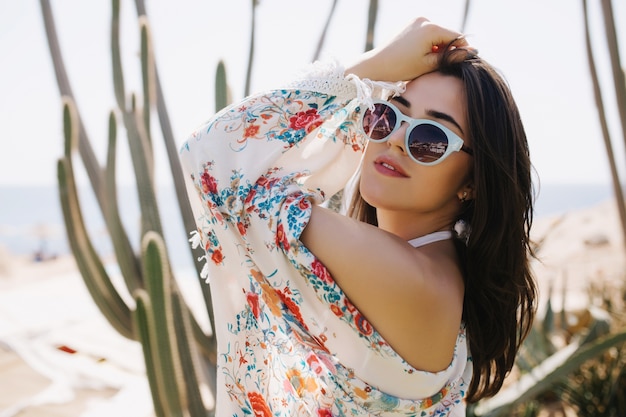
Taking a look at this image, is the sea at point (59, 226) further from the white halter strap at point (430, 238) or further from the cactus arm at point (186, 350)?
the white halter strap at point (430, 238)

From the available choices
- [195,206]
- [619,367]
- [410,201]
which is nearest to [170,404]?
[195,206]

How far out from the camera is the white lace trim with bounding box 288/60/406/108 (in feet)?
4.13

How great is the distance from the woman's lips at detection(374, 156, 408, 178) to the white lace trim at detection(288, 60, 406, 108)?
0.14 metres

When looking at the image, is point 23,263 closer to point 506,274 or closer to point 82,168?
point 82,168

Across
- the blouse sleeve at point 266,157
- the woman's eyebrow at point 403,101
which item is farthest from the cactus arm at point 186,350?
the woman's eyebrow at point 403,101

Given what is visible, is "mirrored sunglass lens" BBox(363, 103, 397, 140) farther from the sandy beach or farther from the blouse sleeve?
the sandy beach

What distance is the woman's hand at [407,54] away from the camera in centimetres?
129

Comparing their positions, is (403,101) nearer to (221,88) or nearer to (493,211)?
(493,211)

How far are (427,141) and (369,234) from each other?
0.27 metres

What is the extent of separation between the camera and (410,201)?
131cm

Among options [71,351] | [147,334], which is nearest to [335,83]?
[147,334]

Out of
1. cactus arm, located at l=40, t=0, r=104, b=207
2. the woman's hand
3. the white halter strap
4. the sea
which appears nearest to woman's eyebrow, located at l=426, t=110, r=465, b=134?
the woman's hand

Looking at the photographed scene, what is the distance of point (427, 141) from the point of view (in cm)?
123

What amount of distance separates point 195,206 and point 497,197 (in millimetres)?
686
